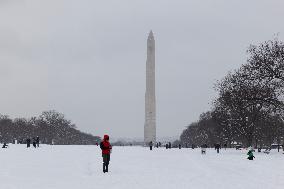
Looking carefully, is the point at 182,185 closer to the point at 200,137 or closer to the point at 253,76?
the point at 253,76

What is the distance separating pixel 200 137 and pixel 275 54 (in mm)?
78095

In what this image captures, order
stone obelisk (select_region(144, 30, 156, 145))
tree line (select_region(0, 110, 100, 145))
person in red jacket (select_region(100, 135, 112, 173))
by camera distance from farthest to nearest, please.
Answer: tree line (select_region(0, 110, 100, 145)) < stone obelisk (select_region(144, 30, 156, 145)) < person in red jacket (select_region(100, 135, 112, 173))

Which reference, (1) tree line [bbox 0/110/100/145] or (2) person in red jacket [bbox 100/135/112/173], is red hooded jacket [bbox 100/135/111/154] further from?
(1) tree line [bbox 0/110/100/145]

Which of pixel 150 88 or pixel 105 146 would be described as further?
pixel 150 88

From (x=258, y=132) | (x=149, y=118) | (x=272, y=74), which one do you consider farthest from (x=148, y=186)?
(x=149, y=118)

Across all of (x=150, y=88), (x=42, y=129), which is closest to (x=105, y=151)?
(x=150, y=88)

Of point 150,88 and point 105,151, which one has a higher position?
point 150,88

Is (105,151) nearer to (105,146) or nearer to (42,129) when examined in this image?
(105,146)

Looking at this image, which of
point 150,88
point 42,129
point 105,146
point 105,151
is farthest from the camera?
point 42,129

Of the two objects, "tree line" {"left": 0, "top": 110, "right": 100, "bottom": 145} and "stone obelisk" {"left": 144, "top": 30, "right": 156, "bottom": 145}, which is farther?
"tree line" {"left": 0, "top": 110, "right": 100, "bottom": 145}

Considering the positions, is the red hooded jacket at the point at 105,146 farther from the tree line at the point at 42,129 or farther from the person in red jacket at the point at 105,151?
the tree line at the point at 42,129

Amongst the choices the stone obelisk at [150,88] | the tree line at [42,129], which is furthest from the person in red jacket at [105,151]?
the tree line at [42,129]

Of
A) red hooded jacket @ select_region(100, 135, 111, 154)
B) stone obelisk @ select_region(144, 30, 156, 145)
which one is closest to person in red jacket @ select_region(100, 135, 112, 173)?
red hooded jacket @ select_region(100, 135, 111, 154)

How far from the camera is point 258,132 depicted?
87688 millimetres
